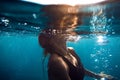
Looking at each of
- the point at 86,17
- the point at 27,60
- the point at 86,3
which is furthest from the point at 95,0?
the point at 27,60

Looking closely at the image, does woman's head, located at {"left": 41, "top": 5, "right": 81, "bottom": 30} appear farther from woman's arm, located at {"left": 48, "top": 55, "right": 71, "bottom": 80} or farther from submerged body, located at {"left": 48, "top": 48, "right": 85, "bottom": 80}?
woman's arm, located at {"left": 48, "top": 55, "right": 71, "bottom": 80}

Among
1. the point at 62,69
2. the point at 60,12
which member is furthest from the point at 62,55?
the point at 60,12

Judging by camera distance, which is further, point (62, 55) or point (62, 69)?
point (62, 55)

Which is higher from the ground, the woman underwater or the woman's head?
the woman's head

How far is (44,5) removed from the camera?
6.19 meters

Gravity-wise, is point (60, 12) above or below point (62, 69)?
above

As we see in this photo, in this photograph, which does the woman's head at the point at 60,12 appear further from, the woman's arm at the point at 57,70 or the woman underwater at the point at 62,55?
the woman's arm at the point at 57,70

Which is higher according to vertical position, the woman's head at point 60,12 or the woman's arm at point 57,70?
the woman's head at point 60,12

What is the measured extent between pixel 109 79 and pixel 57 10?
2.76 m

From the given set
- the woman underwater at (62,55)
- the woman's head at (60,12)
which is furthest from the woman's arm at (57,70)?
the woman's head at (60,12)

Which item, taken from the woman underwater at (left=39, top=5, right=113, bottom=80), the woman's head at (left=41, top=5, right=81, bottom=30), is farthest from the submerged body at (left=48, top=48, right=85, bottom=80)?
the woman's head at (left=41, top=5, right=81, bottom=30)

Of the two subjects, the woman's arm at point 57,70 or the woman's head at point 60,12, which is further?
the woman's head at point 60,12

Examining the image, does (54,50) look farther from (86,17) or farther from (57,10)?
(86,17)

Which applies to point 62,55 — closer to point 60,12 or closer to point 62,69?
point 62,69
